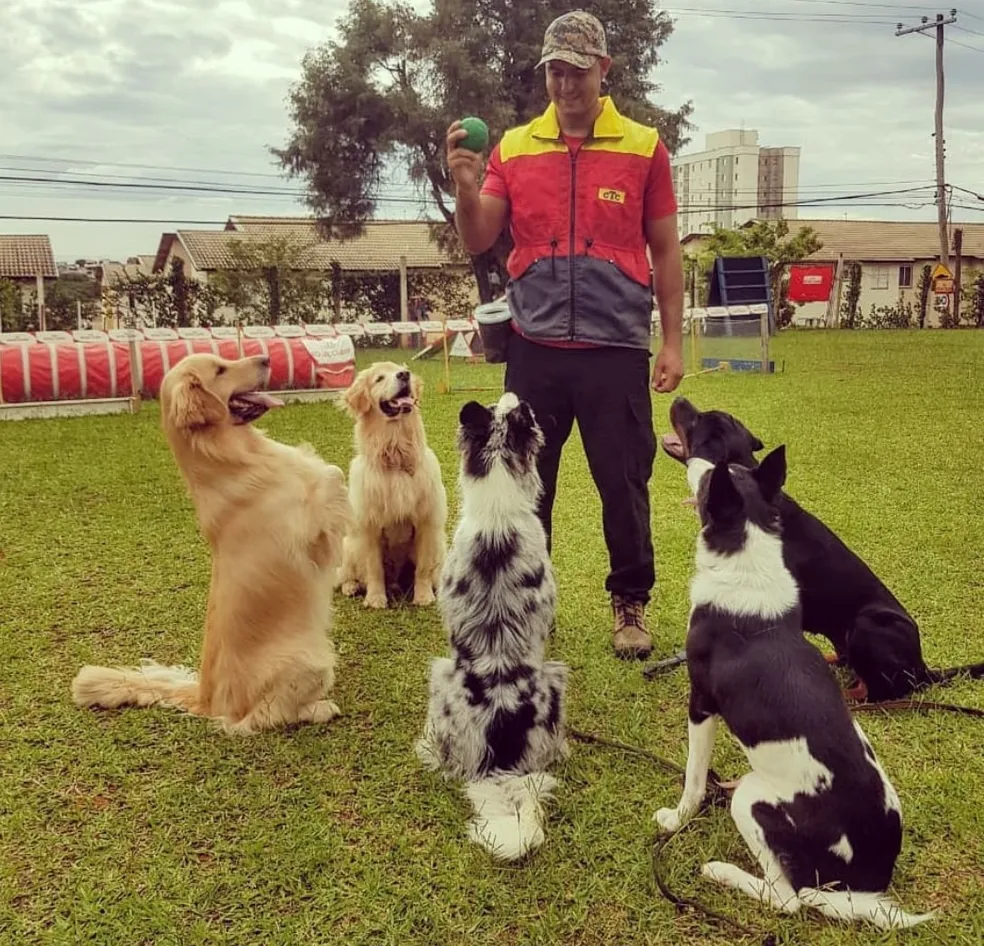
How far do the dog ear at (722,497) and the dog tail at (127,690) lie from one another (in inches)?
97.1

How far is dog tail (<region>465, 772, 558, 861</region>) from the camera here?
8.91ft

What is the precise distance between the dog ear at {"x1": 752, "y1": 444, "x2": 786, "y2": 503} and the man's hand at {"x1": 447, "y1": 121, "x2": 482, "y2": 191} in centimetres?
176

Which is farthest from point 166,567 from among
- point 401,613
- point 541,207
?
point 541,207

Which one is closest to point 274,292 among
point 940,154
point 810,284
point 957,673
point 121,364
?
point 121,364

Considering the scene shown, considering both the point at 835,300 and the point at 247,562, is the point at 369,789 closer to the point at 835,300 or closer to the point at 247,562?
the point at 247,562

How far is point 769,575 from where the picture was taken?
272 cm

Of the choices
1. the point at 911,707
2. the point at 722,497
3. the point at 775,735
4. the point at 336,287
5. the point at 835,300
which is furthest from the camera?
the point at 835,300

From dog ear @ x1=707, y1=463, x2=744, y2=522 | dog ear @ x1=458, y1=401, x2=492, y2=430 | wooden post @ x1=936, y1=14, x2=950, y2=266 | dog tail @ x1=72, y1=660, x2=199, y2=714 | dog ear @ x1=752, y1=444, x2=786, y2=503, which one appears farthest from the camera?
wooden post @ x1=936, y1=14, x2=950, y2=266

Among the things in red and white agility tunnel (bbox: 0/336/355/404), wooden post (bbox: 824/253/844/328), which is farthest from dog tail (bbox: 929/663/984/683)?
wooden post (bbox: 824/253/844/328)

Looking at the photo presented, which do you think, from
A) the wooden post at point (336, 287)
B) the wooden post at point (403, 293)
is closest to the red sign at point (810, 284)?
the wooden post at point (403, 293)

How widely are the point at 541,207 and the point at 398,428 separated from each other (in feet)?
5.69

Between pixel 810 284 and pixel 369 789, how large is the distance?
29.2 meters

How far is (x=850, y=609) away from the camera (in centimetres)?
362

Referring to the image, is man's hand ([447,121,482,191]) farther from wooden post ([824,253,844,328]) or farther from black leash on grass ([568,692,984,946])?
wooden post ([824,253,844,328])
